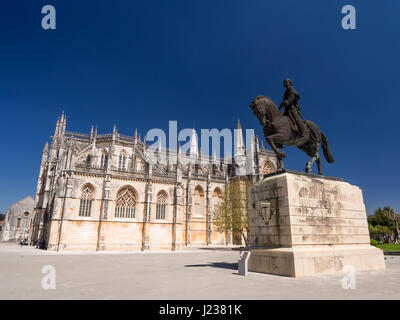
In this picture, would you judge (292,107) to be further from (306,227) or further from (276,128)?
(306,227)

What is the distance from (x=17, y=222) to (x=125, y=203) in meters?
38.4

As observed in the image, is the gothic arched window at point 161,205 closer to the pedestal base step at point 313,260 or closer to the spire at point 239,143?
the spire at point 239,143

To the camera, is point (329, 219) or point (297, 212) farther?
point (329, 219)

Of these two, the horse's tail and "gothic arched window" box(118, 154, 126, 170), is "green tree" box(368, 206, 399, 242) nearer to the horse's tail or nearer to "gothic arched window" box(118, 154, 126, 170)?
the horse's tail

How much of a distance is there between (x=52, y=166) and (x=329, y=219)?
38489mm

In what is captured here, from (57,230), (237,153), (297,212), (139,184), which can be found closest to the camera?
(297,212)

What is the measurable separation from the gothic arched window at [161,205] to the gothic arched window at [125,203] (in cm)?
323

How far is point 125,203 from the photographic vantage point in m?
30.4

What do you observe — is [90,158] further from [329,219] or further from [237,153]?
[329,219]

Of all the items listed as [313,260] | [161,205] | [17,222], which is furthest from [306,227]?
[17,222]

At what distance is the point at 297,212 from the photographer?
8062 mm

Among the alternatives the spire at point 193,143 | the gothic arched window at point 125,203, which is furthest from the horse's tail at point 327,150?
the spire at point 193,143
